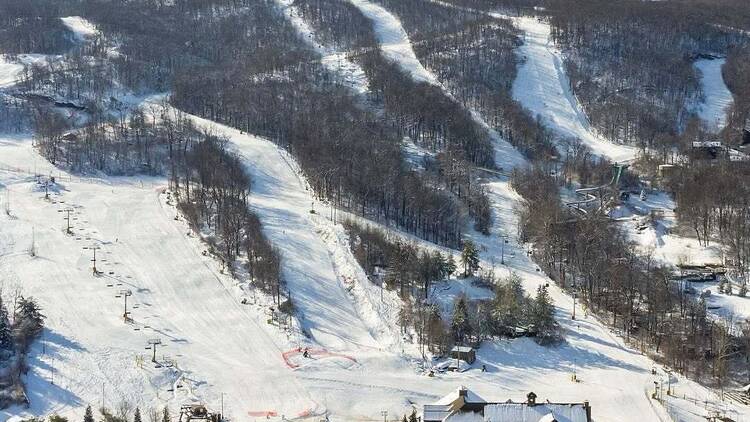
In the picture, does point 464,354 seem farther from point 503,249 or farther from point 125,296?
point 503,249

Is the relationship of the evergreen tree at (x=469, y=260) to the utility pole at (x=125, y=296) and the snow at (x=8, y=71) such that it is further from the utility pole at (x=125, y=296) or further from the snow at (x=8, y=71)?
the snow at (x=8, y=71)

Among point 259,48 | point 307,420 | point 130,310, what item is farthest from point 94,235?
point 259,48

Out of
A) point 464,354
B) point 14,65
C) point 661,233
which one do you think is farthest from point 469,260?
point 14,65

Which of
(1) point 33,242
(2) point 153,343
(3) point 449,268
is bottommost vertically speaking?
(2) point 153,343

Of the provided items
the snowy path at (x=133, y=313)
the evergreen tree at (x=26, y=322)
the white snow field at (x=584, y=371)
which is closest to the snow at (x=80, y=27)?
the snowy path at (x=133, y=313)

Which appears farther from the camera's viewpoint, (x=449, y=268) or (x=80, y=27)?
(x=80, y=27)

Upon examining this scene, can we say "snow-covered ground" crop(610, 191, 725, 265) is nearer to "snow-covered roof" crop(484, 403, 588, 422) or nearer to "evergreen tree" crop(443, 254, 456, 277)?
"evergreen tree" crop(443, 254, 456, 277)
